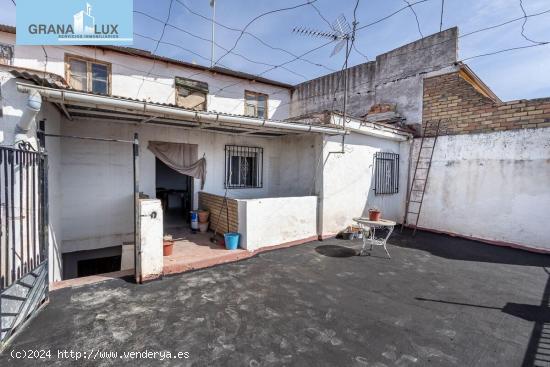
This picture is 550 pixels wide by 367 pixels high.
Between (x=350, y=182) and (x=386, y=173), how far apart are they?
197 cm

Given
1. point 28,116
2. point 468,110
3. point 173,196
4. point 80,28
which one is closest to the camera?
point 28,116

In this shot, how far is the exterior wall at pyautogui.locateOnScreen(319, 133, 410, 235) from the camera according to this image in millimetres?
7004

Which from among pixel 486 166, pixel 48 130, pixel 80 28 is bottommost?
pixel 486 166

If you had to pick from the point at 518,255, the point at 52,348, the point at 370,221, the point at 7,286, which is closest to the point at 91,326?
the point at 52,348

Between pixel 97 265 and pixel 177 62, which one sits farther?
pixel 177 62

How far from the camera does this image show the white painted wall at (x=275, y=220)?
19.0ft

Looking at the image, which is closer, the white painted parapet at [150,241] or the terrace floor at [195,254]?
the white painted parapet at [150,241]

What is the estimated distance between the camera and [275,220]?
20.5ft

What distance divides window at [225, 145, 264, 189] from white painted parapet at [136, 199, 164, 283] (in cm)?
365

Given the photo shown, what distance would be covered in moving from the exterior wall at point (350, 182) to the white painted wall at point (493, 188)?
123 cm

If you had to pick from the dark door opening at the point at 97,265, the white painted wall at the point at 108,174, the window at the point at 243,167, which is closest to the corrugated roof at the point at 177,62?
the white painted wall at the point at 108,174

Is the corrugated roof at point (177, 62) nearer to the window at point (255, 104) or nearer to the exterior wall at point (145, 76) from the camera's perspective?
the exterior wall at point (145, 76)

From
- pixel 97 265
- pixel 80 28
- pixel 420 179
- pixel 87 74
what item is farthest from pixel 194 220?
pixel 420 179

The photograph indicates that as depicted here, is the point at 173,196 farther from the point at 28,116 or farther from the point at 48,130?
the point at 28,116
